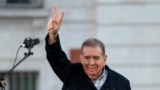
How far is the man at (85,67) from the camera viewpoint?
4.92 m

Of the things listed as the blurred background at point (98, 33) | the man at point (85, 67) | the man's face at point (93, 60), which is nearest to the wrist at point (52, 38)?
the man at point (85, 67)

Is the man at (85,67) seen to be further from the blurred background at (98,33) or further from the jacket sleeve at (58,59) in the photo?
the blurred background at (98,33)

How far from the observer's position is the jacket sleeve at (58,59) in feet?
16.6

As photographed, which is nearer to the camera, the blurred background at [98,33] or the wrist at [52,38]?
the wrist at [52,38]

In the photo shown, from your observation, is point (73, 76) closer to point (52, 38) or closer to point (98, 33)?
point (52, 38)

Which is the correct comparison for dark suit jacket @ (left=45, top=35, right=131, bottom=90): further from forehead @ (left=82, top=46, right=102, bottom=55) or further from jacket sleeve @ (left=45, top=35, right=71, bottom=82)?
forehead @ (left=82, top=46, right=102, bottom=55)

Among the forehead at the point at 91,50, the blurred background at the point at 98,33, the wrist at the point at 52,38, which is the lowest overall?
the blurred background at the point at 98,33

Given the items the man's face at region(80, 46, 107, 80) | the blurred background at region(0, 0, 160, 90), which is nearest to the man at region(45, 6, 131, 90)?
the man's face at region(80, 46, 107, 80)

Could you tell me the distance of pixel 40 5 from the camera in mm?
11398

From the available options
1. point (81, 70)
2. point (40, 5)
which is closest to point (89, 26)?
point (40, 5)

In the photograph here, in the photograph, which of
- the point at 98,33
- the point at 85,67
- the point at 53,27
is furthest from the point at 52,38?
the point at 98,33

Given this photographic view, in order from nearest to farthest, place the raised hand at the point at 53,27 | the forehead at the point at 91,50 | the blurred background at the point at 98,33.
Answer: the forehead at the point at 91,50, the raised hand at the point at 53,27, the blurred background at the point at 98,33

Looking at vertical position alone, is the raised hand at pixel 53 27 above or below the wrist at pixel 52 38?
above

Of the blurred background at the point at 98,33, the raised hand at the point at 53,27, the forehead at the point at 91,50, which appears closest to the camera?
the forehead at the point at 91,50
